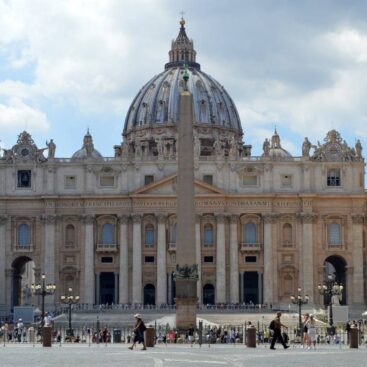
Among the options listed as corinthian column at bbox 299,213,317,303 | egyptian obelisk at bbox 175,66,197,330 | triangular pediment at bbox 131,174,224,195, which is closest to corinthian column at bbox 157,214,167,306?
triangular pediment at bbox 131,174,224,195

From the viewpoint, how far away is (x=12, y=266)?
10194 cm

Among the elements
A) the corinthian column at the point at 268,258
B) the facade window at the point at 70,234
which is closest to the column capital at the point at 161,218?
the facade window at the point at 70,234

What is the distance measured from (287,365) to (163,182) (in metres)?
70.3

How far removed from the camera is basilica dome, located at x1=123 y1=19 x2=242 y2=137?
132 m

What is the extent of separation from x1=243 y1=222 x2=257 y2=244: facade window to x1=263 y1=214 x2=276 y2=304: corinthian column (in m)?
1.26

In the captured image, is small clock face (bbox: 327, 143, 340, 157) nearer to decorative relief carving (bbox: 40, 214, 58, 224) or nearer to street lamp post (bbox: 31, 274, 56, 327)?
decorative relief carving (bbox: 40, 214, 58, 224)

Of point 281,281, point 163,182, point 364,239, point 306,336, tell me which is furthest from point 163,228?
point 306,336

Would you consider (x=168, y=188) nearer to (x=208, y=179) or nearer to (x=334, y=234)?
(x=208, y=179)

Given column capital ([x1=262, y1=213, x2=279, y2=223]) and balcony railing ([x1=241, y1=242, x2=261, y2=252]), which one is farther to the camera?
column capital ([x1=262, y1=213, x2=279, y2=223])

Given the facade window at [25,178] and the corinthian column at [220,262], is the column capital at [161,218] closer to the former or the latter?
the corinthian column at [220,262]

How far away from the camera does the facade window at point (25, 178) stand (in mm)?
102438

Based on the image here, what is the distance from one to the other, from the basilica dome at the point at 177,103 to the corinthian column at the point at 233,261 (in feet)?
100

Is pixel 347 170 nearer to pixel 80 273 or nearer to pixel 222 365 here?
pixel 80 273

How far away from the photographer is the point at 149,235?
101875 mm
